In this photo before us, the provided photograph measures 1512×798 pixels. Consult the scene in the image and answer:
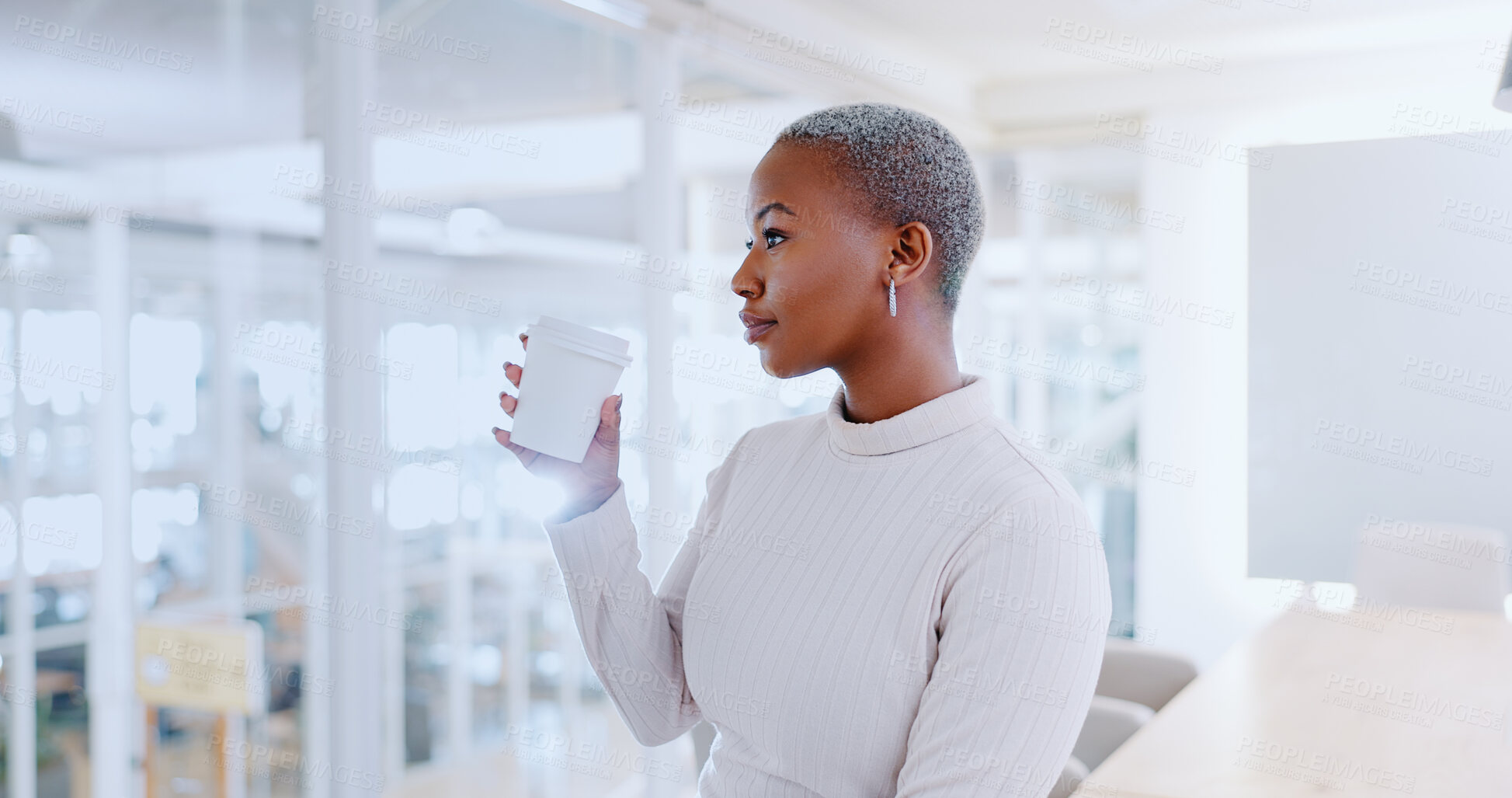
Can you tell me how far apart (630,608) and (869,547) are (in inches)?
10.9

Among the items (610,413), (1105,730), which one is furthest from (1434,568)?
(610,413)

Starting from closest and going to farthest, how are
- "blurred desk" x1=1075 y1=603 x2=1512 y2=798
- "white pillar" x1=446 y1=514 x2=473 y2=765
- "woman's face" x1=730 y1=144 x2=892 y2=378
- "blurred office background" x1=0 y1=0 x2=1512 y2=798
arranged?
"woman's face" x1=730 y1=144 x2=892 y2=378 < "blurred office background" x1=0 y1=0 x2=1512 y2=798 < "blurred desk" x1=1075 y1=603 x2=1512 y2=798 < "white pillar" x1=446 y1=514 x2=473 y2=765

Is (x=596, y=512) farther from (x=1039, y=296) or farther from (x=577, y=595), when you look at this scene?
(x=1039, y=296)

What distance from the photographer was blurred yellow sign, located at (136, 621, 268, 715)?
4.96 ft

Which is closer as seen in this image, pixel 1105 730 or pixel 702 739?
pixel 702 739

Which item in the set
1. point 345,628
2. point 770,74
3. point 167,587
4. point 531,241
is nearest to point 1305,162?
point 770,74

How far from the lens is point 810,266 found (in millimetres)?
965

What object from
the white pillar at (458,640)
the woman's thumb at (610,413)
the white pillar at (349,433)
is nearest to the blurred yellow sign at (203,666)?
the white pillar at (349,433)

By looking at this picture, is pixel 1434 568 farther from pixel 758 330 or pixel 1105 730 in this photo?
pixel 758 330

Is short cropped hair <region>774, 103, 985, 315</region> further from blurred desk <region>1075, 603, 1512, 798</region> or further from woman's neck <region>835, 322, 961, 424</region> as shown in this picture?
blurred desk <region>1075, 603, 1512, 798</region>

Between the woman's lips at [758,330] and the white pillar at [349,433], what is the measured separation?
0.99 m

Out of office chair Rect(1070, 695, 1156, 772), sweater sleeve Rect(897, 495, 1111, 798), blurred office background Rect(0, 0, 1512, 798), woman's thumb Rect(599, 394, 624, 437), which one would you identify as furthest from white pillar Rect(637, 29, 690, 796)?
sweater sleeve Rect(897, 495, 1111, 798)

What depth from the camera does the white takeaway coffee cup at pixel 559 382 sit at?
1.02 meters

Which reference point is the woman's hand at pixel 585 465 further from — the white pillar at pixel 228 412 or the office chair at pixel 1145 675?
the office chair at pixel 1145 675
